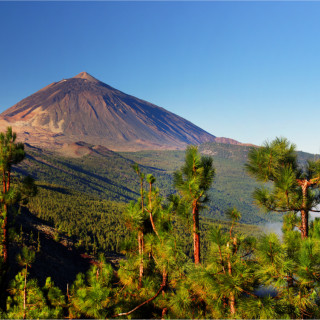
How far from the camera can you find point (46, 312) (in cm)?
723

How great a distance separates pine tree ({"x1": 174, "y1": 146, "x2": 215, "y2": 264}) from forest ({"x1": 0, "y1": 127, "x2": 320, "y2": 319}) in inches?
1.1

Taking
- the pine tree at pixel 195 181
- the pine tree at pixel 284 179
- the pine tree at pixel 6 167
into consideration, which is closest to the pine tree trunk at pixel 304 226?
the pine tree at pixel 284 179

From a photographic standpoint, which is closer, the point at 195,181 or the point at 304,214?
the point at 195,181

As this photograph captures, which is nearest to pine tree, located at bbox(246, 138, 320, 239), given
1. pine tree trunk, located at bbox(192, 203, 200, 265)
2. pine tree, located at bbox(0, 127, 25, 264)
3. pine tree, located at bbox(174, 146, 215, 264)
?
A: pine tree, located at bbox(174, 146, 215, 264)

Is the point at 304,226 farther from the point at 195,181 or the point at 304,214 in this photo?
the point at 195,181

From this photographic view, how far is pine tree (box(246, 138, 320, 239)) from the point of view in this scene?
6871mm

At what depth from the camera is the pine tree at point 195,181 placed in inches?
261

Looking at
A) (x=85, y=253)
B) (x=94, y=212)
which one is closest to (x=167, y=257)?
(x=85, y=253)

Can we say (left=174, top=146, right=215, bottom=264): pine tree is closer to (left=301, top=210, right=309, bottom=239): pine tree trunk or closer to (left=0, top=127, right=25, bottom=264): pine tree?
(left=301, top=210, right=309, bottom=239): pine tree trunk

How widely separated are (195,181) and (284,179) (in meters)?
2.36

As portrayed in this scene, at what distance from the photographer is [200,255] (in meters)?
6.77

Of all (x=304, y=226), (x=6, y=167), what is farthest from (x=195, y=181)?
(x=6, y=167)

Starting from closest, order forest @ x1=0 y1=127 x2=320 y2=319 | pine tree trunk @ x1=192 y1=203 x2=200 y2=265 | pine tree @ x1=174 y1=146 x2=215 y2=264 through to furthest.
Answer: forest @ x1=0 y1=127 x2=320 y2=319
pine tree @ x1=174 y1=146 x2=215 y2=264
pine tree trunk @ x1=192 y1=203 x2=200 y2=265

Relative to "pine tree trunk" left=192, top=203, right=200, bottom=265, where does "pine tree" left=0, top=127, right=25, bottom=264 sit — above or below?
above
